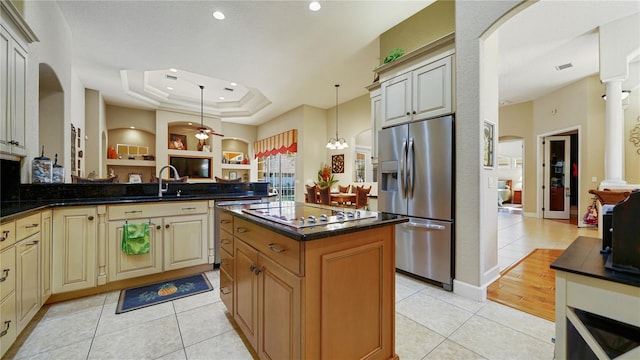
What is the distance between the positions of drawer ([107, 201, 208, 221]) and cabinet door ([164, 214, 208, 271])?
0.07 meters

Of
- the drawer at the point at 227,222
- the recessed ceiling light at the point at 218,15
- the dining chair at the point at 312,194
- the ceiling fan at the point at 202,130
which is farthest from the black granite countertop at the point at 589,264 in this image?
the ceiling fan at the point at 202,130

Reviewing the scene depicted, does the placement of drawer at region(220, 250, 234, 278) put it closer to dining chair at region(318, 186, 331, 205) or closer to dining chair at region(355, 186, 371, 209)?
dining chair at region(355, 186, 371, 209)

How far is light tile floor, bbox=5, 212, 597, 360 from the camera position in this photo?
67.3 inches

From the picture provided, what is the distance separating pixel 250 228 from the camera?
163 cm

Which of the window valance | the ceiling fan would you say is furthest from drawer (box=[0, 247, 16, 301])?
the window valance

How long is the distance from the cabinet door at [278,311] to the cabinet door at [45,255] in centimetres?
208

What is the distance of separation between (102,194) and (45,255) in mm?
839

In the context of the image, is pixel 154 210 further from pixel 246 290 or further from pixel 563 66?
pixel 563 66

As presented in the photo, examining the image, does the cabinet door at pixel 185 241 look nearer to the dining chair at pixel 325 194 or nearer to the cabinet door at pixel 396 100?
the cabinet door at pixel 396 100

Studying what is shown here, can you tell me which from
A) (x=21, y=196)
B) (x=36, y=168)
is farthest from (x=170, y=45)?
(x=21, y=196)

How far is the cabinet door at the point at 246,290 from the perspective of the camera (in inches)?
61.8

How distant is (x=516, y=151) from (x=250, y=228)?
13.7m

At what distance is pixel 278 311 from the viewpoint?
1317 mm

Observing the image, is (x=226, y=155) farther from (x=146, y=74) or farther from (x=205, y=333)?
(x=205, y=333)
